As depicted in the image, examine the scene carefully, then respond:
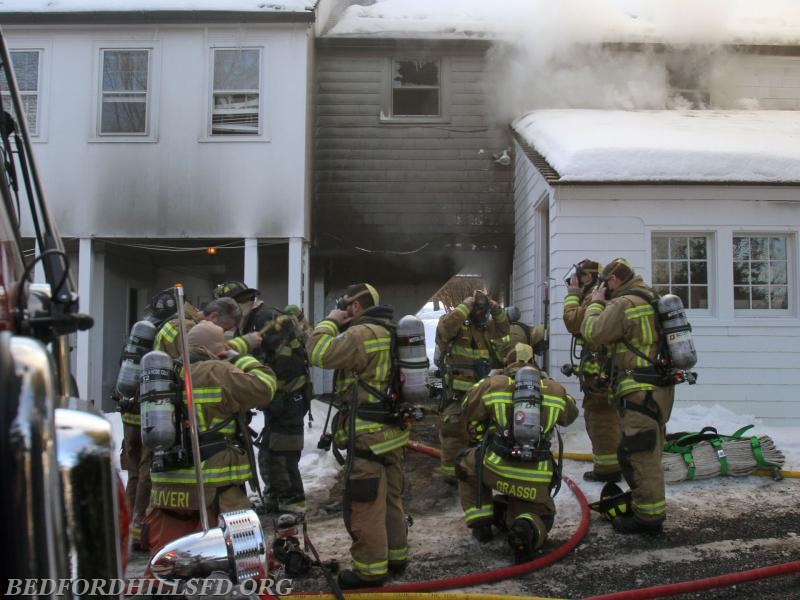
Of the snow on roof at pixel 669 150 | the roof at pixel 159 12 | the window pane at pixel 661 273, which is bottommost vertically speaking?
the window pane at pixel 661 273

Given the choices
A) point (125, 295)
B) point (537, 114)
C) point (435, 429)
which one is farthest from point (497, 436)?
point (125, 295)

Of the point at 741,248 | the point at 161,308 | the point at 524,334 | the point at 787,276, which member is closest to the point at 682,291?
the point at 741,248

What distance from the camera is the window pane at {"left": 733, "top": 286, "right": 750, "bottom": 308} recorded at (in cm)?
804

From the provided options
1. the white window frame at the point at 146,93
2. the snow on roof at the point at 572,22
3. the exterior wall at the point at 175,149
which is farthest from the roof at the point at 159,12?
the snow on roof at the point at 572,22

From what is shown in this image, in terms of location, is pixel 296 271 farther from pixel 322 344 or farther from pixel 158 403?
pixel 158 403

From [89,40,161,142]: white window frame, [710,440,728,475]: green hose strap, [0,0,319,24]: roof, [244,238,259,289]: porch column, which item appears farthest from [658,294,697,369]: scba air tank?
[89,40,161,142]: white window frame

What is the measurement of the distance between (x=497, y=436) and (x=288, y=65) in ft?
25.6

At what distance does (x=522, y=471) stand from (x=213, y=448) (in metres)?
2.01

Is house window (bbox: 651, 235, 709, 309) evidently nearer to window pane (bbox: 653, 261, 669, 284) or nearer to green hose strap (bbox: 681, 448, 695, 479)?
window pane (bbox: 653, 261, 669, 284)

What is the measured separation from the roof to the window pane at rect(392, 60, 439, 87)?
1965mm

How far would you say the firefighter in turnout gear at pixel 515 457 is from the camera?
426cm

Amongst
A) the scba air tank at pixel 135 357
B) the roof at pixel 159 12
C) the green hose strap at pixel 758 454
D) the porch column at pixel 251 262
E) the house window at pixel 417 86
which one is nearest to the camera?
the scba air tank at pixel 135 357

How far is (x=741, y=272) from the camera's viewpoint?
26.4 feet

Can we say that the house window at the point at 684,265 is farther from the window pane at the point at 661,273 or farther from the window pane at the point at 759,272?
the window pane at the point at 759,272
